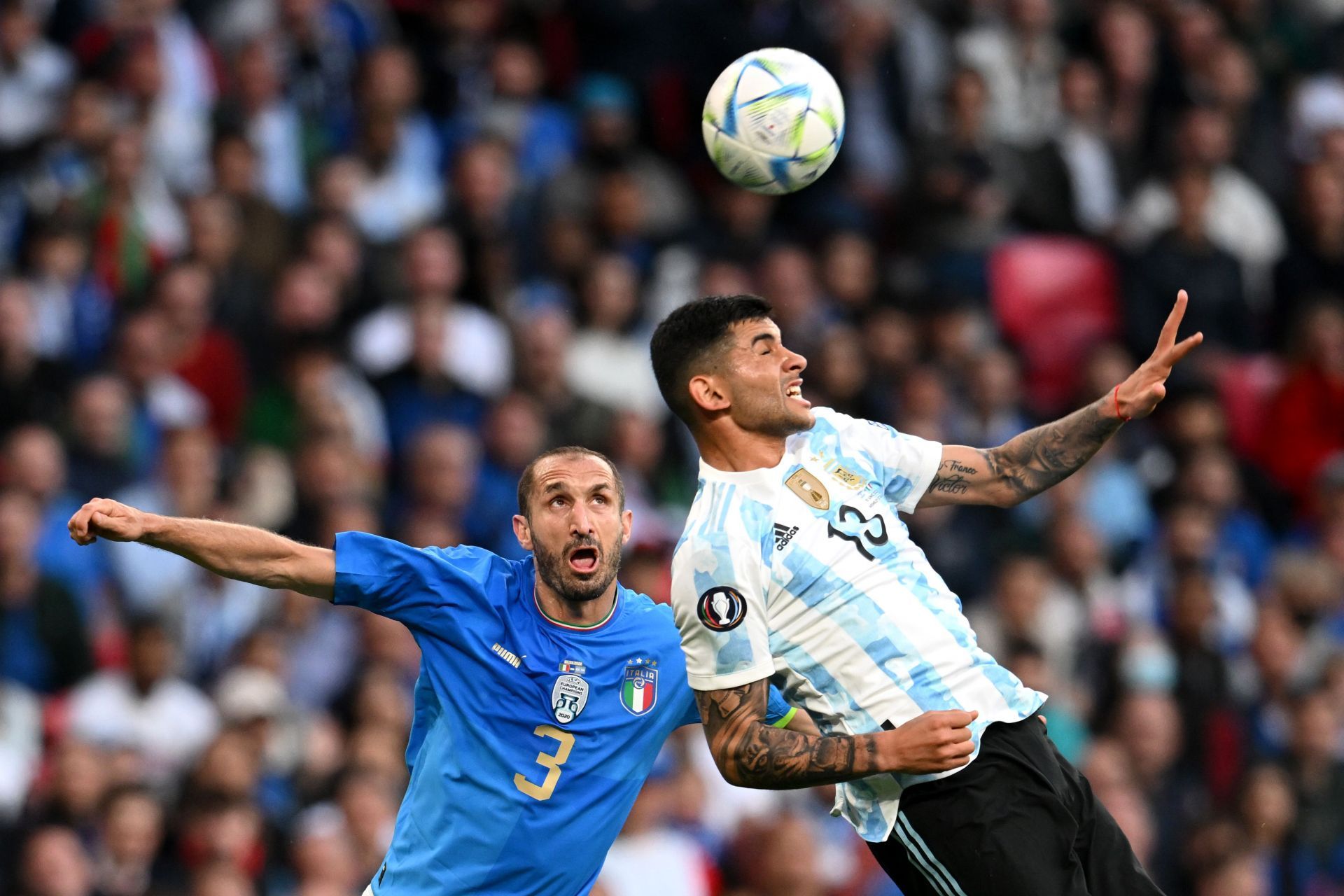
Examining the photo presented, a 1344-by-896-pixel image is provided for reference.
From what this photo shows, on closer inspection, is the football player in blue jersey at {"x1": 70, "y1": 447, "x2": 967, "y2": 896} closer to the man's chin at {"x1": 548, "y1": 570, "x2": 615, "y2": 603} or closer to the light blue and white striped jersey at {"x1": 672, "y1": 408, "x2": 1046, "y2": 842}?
the man's chin at {"x1": 548, "y1": 570, "x2": 615, "y2": 603}

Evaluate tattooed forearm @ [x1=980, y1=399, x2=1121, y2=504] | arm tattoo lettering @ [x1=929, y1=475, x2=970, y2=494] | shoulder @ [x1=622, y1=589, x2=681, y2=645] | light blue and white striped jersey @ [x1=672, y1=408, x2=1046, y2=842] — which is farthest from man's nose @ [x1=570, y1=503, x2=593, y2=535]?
tattooed forearm @ [x1=980, y1=399, x2=1121, y2=504]

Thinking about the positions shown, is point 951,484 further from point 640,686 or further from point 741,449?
point 640,686

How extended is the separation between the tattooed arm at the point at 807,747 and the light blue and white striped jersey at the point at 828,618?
0.29 feet

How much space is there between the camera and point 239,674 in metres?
10.1

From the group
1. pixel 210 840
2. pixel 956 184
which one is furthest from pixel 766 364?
pixel 956 184

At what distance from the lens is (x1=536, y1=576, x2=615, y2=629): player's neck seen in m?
6.89

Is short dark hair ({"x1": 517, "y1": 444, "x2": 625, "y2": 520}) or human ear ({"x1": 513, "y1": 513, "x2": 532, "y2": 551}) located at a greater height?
short dark hair ({"x1": 517, "y1": 444, "x2": 625, "y2": 520})

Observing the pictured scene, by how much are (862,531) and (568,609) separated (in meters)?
1.32

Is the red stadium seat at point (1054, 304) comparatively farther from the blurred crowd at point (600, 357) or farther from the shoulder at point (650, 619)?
the shoulder at point (650, 619)

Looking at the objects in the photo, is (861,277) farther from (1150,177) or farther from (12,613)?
(12,613)

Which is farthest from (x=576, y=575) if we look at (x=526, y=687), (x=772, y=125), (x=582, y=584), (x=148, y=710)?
(x=148, y=710)

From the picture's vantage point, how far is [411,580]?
6633 mm

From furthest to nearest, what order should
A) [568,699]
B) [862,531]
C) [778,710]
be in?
[568,699] → [778,710] → [862,531]

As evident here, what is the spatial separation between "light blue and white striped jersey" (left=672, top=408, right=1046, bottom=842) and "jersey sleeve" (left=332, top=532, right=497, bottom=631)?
3.58 ft
